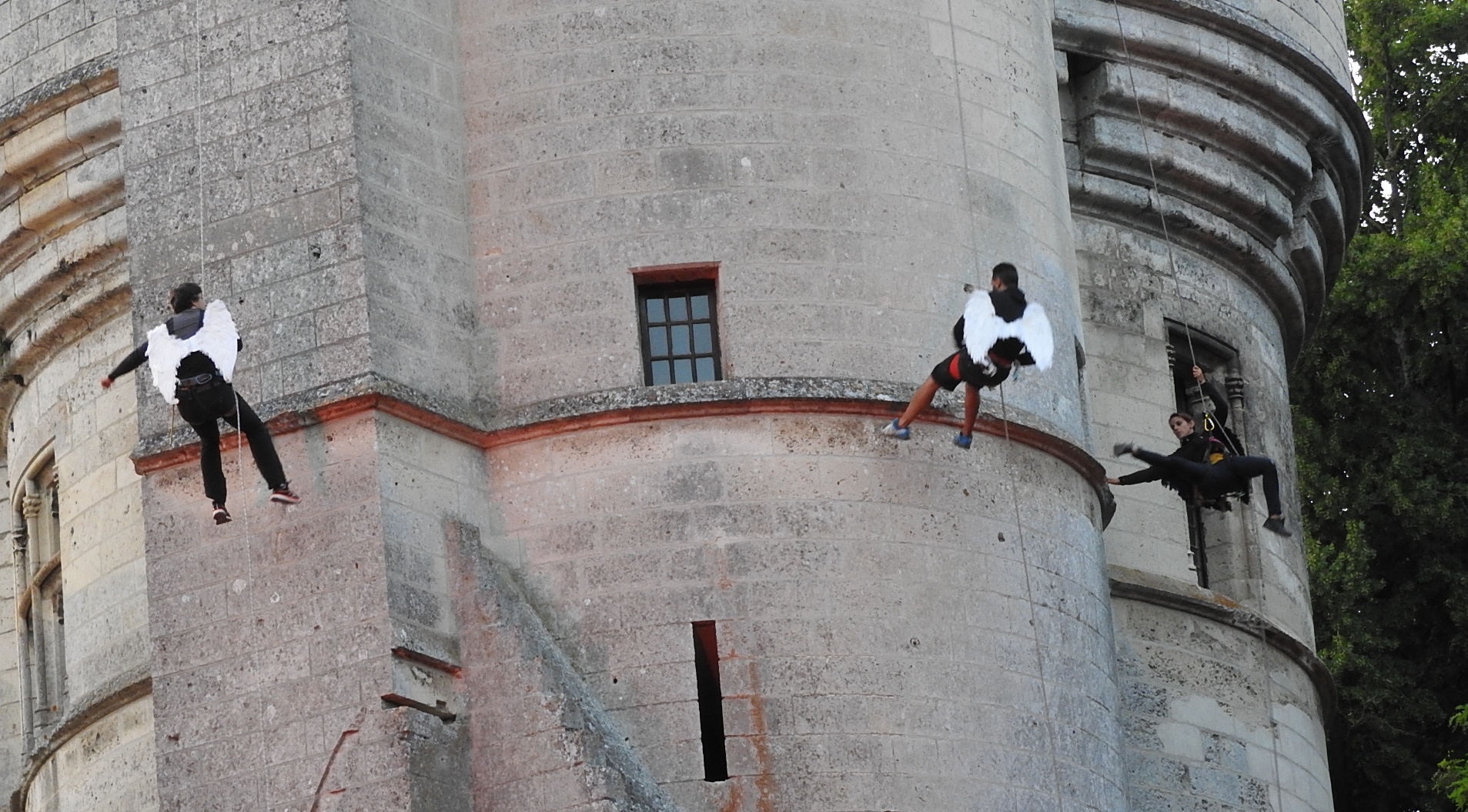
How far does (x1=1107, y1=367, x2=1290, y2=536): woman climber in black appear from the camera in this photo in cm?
2133

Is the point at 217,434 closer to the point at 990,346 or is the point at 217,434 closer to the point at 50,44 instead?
the point at 990,346

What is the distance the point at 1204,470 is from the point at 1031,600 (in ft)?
6.71

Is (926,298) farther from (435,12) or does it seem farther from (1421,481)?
(1421,481)

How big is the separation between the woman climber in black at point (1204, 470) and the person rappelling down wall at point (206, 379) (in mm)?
5207

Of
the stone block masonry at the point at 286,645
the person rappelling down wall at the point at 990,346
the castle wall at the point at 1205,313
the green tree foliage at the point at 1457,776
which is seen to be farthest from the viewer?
the green tree foliage at the point at 1457,776

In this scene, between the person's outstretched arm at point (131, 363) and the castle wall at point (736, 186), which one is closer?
the person's outstretched arm at point (131, 363)

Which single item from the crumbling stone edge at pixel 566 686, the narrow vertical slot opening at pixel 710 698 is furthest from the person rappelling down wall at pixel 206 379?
the narrow vertical slot opening at pixel 710 698

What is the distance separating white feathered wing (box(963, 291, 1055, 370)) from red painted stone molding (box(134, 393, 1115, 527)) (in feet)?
2.15

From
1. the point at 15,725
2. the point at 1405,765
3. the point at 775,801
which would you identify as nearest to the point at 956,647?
the point at 775,801

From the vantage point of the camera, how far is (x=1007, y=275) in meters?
19.5

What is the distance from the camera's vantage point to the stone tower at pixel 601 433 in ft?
62.5

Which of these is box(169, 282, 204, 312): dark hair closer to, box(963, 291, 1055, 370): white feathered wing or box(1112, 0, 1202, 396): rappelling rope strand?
box(963, 291, 1055, 370): white feathered wing

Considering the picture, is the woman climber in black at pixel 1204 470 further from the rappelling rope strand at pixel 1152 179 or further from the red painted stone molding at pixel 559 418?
the rappelling rope strand at pixel 1152 179

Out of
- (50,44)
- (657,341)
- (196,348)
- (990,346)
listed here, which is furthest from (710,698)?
(50,44)
